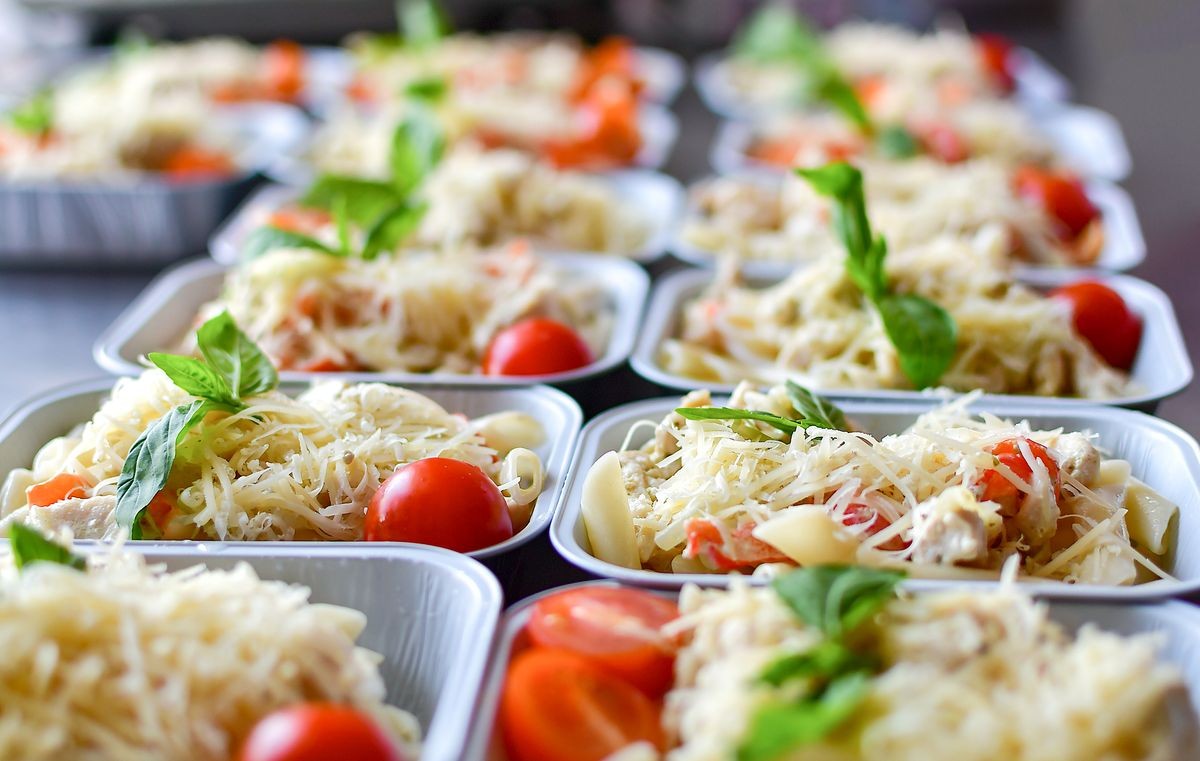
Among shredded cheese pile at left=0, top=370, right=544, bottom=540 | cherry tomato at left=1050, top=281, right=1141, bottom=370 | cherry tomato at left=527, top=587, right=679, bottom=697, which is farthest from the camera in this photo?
cherry tomato at left=1050, top=281, right=1141, bottom=370

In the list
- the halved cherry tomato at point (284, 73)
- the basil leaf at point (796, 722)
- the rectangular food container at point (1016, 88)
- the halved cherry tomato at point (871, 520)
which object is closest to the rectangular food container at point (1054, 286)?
the halved cherry tomato at point (871, 520)

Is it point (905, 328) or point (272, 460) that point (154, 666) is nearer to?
point (272, 460)

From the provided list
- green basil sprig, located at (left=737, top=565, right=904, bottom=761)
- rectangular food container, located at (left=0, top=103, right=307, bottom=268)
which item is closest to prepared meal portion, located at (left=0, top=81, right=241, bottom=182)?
rectangular food container, located at (left=0, top=103, right=307, bottom=268)

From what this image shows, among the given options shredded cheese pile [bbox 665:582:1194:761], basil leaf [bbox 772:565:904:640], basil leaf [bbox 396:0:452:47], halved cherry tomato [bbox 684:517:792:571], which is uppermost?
basil leaf [bbox 396:0:452:47]

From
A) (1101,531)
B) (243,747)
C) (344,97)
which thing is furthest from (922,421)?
(344,97)

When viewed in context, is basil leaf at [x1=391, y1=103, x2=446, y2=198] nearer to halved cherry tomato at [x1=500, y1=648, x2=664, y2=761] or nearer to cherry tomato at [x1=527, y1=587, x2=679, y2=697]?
cherry tomato at [x1=527, y1=587, x2=679, y2=697]

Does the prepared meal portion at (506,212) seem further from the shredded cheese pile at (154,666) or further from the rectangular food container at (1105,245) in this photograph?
the shredded cheese pile at (154,666)
